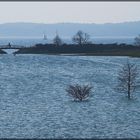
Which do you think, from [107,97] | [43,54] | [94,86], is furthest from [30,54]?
[107,97]

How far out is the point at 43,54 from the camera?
146250 mm

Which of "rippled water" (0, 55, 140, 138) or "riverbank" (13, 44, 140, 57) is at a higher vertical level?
"rippled water" (0, 55, 140, 138)

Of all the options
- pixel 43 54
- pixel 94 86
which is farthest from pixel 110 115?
pixel 43 54

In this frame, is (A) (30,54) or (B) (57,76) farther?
(A) (30,54)

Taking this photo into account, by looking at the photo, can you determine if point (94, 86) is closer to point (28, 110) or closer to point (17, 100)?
point (17, 100)

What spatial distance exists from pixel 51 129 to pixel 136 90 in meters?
25.8

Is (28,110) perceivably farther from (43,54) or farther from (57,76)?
(43,54)

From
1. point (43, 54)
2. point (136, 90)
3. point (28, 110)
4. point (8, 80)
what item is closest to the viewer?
point (28, 110)

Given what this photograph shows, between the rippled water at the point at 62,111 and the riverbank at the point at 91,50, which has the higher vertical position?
the rippled water at the point at 62,111

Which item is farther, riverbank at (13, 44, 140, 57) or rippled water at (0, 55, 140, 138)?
riverbank at (13, 44, 140, 57)

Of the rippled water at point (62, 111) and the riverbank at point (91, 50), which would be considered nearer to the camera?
the rippled water at point (62, 111)

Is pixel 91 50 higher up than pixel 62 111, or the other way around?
pixel 62 111

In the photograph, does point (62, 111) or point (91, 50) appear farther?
point (91, 50)

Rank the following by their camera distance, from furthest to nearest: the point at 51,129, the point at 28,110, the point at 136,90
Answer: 1. the point at 136,90
2. the point at 28,110
3. the point at 51,129
